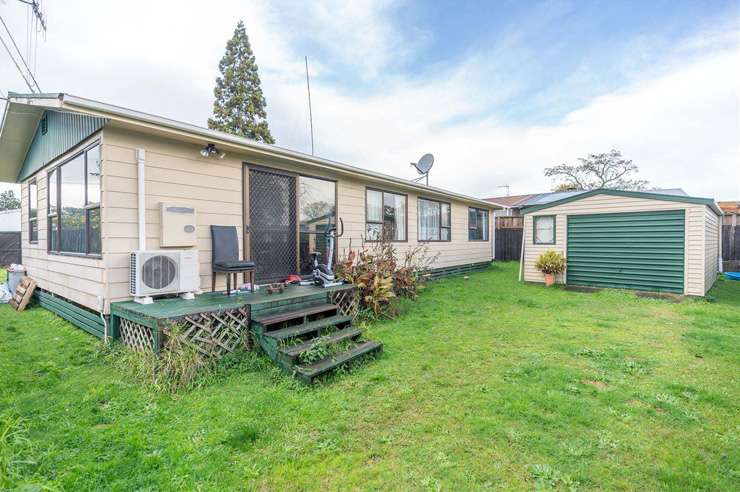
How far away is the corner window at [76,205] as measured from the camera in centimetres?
402

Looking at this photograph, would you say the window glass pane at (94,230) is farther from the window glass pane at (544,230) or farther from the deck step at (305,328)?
the window glass pane at (544,230)

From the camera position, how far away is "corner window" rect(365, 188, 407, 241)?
23.9 ft

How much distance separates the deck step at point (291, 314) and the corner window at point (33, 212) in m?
5.96

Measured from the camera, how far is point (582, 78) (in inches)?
361

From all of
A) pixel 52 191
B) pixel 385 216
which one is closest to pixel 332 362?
pixel 385 216

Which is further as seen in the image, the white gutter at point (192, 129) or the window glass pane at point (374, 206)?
the window glass pane at point (374, 206)

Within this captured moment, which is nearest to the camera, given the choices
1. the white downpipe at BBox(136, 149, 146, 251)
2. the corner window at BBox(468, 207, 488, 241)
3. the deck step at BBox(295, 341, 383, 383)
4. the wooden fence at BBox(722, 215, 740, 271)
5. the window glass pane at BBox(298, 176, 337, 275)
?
the deck step at BBox(295, 341, 383, 383)

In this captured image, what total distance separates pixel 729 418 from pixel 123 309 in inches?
205

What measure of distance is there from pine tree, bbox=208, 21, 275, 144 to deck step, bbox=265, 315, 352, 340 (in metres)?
→ 17.3

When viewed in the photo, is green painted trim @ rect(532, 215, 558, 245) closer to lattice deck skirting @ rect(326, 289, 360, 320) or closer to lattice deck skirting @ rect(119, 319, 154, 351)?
lattice deck skirting @ rect(326, 289, 360, 320)

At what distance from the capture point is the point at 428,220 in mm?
9234

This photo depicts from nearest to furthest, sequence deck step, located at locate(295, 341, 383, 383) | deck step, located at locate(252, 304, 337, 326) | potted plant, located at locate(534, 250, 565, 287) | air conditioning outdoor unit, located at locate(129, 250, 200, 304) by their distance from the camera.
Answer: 1. deck step, located at locate(295, 341, 383, 383)
2. deck step, located at locate(252, 304, 337, 326)
3. air conditioning outdoor unit, located at locate(129, 250, 200, 304)
4. potted plant, located at locate(534, 250, 565, 287)

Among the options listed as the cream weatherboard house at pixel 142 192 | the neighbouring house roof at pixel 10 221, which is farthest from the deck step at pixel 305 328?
the neighbouring house roof at pixel 10 221

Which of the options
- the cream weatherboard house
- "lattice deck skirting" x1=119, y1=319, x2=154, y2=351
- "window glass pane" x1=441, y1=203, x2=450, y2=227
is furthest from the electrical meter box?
"window glass pane" x1=441, y1=203, x2=450, y2=227
